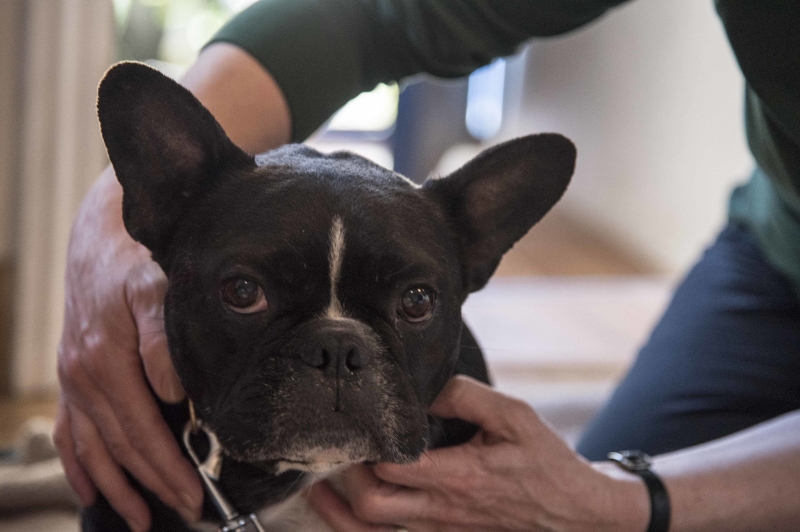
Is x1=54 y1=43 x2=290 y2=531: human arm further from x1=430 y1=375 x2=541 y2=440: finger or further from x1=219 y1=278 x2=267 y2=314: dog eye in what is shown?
x1=430 y1=375 x2=541 y2=440: finger

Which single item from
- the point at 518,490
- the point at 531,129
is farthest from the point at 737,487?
the point at 531,129

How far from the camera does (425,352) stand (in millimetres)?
1149

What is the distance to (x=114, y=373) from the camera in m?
1.18

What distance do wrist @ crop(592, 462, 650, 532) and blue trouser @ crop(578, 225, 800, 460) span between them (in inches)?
19.6

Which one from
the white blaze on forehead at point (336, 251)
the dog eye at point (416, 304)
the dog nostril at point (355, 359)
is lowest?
the dog nostril at point (355, 359)

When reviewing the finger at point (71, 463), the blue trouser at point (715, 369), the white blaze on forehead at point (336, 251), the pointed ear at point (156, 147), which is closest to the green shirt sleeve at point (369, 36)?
the pointed ear at point (156, 147)

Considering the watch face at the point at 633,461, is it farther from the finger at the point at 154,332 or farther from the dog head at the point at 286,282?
the finger at the point at 154,332

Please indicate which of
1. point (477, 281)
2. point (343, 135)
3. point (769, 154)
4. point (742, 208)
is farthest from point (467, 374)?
point (343, 135)

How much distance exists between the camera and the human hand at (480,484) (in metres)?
1.19

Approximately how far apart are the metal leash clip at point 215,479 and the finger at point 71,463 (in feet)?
0.71

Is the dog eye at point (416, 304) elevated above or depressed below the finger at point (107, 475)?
above

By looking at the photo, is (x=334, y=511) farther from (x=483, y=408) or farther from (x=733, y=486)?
(x=733, y=486)

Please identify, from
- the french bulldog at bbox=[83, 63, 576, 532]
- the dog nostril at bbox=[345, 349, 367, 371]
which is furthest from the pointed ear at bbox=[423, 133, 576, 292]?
the dog nostril at bbox=[345, 349, 367, 371]

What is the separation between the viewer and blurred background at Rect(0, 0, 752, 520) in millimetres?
2590
